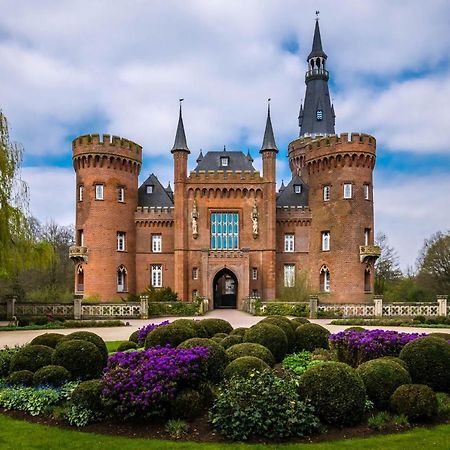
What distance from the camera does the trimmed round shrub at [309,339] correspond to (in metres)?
14.9

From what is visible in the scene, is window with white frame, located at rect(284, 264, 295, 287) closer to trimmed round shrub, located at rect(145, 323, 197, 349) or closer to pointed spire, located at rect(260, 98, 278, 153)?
pointed spire, located at rect(260, 98, 278, 153)

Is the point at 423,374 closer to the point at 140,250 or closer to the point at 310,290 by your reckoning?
the point at 310,290

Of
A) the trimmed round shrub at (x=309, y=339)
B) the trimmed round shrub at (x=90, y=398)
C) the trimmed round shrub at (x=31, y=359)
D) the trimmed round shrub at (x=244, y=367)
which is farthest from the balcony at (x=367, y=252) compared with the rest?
the trimmed round shrub at (x=90, y=398)

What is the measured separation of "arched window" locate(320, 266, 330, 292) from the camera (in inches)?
1813

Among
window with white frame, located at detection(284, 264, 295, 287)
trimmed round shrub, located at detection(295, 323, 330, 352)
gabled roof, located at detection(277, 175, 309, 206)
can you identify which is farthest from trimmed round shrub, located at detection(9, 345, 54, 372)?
gabled roof, located at detection(277, 175, 309, 206)

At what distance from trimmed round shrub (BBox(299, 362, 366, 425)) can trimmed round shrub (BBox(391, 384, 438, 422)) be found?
2.41ft

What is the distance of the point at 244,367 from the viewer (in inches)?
420

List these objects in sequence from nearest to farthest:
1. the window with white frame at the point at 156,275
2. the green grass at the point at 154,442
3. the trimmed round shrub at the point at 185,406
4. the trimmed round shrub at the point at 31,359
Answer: the green grass at the point at 154,442
the trimmed round shrub at the point at 185,406
the trimmed round shrub at the point at 31,359
the window with white frame at the point at 156,275

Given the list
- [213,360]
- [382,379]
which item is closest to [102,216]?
[213,360]

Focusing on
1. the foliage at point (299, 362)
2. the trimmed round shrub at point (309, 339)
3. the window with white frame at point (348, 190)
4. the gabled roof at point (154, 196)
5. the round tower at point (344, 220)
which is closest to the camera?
the foliage at point (299, 362)

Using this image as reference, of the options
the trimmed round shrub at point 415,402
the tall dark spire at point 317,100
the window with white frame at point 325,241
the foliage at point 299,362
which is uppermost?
the tall dark spire at point 317,100

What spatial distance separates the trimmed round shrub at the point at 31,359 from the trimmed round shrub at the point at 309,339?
20.6ft

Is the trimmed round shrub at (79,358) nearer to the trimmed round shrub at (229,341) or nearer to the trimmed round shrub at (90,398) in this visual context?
the trimmed round shrub at (90,398)

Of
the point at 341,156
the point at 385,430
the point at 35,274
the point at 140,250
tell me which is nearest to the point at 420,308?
the point at 341,156
